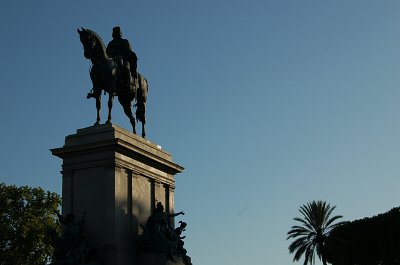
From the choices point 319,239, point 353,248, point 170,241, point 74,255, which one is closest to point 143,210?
point 170,241

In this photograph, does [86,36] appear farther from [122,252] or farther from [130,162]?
[122,252]

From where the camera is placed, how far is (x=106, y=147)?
24.2 metres

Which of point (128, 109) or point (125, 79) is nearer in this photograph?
point (125, 79)

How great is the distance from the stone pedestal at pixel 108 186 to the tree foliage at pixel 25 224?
2564 cm

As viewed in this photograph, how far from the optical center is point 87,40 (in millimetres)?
25828

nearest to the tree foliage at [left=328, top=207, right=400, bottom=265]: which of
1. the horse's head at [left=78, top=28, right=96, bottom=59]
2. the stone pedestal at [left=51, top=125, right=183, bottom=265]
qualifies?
the stone pedestal at [left=51, top=125, right=183, bottom=265]

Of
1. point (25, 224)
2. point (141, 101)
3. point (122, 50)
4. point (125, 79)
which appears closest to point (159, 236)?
point (125, 79)

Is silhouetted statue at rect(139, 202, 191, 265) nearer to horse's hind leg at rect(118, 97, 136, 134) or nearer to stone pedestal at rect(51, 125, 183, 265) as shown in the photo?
stone pedestal at rect(51, 125, 183, 265)

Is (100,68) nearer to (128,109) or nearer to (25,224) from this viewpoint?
(128,109)

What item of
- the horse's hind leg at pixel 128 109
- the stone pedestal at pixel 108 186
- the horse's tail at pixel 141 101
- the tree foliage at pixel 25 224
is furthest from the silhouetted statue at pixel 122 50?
the tree foliage at pixel 25 224

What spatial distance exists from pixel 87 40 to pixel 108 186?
546 centimetres

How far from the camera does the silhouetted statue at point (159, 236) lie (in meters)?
24.4

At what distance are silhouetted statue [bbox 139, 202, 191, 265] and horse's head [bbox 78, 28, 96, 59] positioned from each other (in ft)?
19.3

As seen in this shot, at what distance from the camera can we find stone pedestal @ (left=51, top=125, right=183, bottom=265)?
77.4 ft
